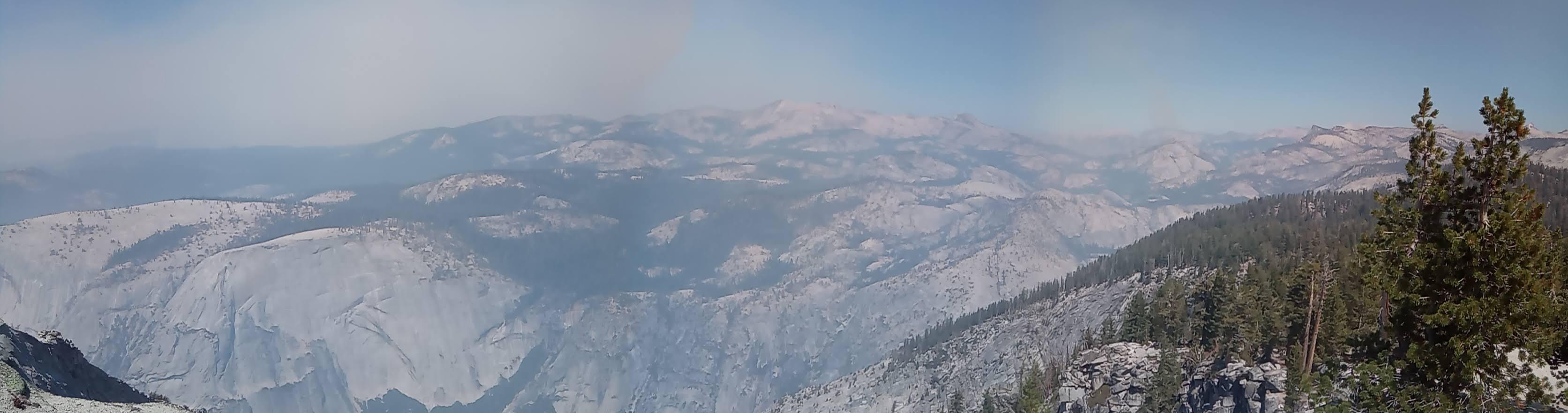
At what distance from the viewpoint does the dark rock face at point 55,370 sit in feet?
102

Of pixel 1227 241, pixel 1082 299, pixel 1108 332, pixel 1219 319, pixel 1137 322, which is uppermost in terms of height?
pixel 1219 319

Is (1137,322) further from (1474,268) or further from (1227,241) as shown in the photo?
(1474,268)

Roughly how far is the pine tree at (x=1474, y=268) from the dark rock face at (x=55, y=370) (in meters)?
38.1

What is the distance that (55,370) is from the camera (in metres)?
35.9

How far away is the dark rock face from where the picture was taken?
102 feet

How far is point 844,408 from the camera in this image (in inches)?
5084

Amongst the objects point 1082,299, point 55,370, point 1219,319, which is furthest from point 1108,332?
point 55,370

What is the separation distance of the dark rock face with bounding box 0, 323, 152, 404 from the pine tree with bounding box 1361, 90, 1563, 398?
38.1 meters

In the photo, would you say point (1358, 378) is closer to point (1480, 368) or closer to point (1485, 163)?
point (1480, 368)

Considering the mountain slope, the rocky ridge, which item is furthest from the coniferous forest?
the mountain slope

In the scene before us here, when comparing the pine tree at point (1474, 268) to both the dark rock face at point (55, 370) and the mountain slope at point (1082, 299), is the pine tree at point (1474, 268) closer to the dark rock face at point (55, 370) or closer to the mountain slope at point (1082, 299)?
the dark rock face at point (55, 370)

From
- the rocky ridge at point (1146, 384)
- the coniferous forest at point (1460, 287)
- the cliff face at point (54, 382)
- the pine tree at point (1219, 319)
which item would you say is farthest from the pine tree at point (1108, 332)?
the cliff face at point (54, 382)

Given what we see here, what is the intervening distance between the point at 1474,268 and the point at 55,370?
48.7m

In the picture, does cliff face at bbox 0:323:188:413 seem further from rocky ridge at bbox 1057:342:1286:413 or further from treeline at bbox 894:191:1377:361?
treeline at bbox 894:191:1377:361
